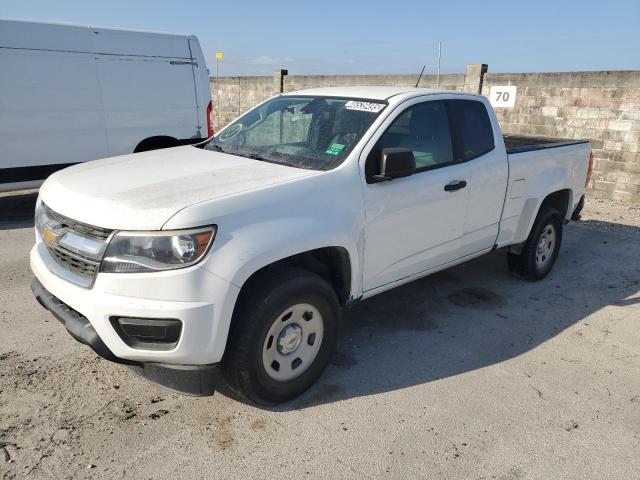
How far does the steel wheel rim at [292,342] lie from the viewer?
121 inches

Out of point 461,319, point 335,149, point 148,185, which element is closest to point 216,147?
point 335,149

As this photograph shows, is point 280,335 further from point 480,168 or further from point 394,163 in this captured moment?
point 480,168

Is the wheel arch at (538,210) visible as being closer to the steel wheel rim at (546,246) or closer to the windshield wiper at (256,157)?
the steel wheel rim at (546,246)

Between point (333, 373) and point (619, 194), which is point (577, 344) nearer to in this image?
point (333, 373)

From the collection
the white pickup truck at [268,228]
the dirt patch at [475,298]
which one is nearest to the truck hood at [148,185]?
the white pickup truck at [268,228]

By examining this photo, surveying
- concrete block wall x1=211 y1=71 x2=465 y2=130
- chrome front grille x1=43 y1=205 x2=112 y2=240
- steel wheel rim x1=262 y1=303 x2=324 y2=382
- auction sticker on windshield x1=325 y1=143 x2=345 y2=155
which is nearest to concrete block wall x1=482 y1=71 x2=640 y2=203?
concrete block wall x1=211 y1=71 x2=465 y2=130

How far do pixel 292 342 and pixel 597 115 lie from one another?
8549mm

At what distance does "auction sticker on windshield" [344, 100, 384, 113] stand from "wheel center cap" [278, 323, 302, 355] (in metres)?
1.63

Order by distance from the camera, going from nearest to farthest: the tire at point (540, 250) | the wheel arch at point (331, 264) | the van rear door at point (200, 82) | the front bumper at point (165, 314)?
the front bumper at point (165, 314) → the wheel arch at point (331, 264) → the tire at point (540, 250) → the van rear door at point (200, 82)

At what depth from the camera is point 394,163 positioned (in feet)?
11.2

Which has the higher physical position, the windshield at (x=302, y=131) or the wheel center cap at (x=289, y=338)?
the windshield at (x=302, y=131)

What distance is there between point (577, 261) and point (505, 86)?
557cm

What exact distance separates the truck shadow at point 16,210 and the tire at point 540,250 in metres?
5.97

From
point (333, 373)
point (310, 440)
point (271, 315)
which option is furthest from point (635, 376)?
point (271, 315)
